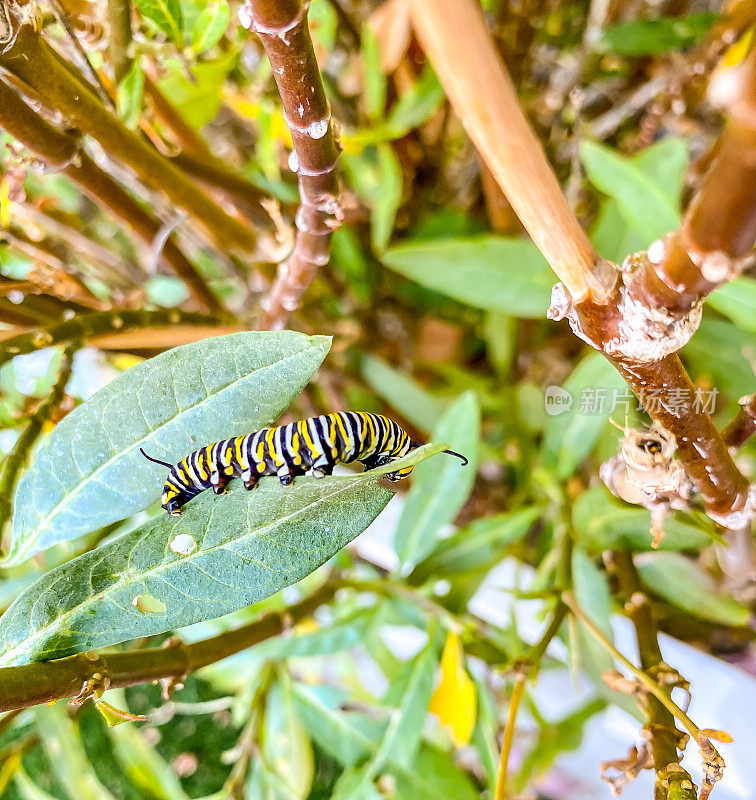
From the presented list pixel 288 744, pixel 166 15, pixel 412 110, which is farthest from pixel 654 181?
pixel 288 744

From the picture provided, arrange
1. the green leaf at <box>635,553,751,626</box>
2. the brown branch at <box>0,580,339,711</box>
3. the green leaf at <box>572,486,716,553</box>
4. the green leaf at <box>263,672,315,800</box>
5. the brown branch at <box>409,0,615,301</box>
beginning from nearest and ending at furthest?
the brown branch at <box>409,0,615,301</box>, the brown branch at <box>0,580,339,711</box>, the green leaf at <box>572,486,716,553</box>, the green leaf at <box>635,553,751,626</box>, the green leaf at <box>263,672,315,800</box>

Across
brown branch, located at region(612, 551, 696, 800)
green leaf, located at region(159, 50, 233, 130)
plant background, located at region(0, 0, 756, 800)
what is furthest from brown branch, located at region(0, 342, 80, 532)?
brown branch, located at region(612, 551, 696, 800)

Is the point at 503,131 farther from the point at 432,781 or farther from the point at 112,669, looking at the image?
the point at 432,781

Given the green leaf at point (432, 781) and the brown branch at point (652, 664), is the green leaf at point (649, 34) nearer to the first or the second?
the brown branch at point (652, 664)

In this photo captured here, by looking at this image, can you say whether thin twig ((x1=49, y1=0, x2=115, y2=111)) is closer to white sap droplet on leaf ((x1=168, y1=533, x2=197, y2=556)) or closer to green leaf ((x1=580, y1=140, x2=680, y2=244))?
Result: white sap droplet on leaf ((x1=168, y1=533, x2=197, y2=556))

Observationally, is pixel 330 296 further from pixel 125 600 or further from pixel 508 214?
pixel 125 600

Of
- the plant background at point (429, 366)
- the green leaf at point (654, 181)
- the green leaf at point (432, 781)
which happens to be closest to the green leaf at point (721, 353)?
the plant background at point (429, 366)

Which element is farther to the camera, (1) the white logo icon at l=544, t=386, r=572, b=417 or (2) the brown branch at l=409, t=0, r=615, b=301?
(1) the white logo icon at l=544, t=386, r=572, b=417
